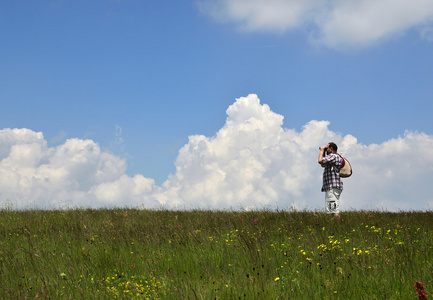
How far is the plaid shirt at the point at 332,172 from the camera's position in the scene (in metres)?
10.1

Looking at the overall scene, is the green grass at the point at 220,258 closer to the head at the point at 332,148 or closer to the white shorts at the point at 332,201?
the white shorts at the point at 332,201

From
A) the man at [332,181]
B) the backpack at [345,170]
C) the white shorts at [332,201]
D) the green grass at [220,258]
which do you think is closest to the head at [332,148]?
the man at [332,181]

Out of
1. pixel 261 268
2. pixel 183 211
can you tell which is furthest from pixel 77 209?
pixel 261 268

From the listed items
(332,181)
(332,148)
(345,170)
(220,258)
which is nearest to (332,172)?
(332,181)

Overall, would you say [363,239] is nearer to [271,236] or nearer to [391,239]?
[391,239]

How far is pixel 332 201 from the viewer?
10.2m

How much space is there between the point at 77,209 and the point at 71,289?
28.2 feet

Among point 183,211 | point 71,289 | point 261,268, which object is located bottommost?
point 71,289

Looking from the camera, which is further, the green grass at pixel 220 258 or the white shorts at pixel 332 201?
the white shorts at pixel 332 201

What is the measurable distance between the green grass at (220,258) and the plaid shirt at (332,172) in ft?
3.25

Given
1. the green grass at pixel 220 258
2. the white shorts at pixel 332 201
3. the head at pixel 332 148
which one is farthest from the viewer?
the head at pixel 332 148

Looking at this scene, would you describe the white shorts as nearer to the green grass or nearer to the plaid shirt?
the plaid shirt

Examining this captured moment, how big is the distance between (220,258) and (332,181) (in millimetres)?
5034

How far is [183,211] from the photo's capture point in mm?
12086
